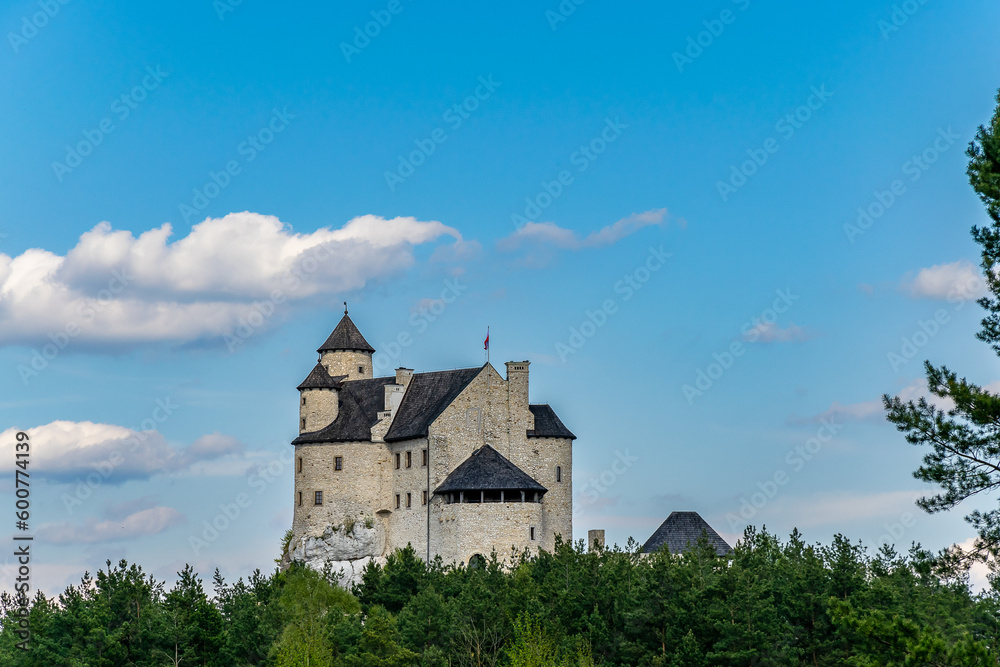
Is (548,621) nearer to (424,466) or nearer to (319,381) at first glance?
(424,466)

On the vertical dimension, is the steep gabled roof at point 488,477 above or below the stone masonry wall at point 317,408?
below

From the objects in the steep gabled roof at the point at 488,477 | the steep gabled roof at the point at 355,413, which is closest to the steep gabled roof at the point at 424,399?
the steep gabled roof at the point at 355,413

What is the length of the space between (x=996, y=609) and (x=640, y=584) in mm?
16403

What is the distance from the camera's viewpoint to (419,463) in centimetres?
8025

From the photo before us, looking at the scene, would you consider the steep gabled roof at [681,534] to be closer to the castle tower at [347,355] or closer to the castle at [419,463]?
the castle at [419,463]

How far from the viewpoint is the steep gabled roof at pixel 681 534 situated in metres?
74.1

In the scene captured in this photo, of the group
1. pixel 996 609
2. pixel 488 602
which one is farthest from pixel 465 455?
pixel 996 609

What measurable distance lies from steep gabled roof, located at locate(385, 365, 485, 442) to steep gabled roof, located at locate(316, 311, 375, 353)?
470 centimetres

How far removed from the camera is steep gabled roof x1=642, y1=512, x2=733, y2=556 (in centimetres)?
7406

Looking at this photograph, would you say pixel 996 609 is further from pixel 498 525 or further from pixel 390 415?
pixel 390 415

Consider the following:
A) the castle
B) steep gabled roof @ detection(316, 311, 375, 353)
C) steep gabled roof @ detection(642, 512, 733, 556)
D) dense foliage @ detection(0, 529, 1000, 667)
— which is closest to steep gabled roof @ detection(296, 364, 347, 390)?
the castle

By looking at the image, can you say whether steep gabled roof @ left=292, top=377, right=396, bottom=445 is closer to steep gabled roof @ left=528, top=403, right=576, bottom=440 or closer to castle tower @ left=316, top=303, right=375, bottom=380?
castle tower @ left=316, top=303, right=375, bottom=380

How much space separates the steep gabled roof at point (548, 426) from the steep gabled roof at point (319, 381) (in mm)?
12309

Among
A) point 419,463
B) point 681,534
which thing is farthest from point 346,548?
point 681,534
